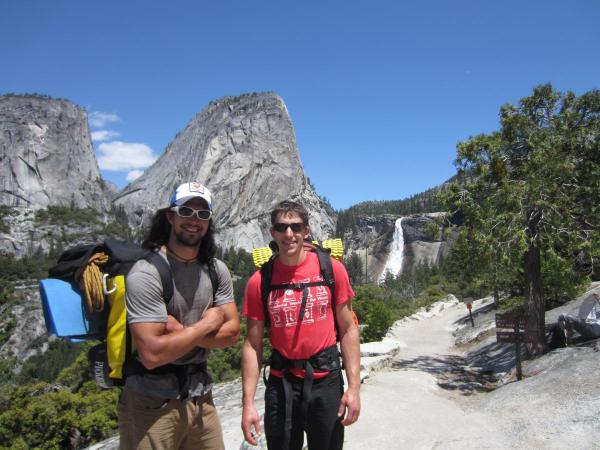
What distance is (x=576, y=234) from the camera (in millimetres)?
9062

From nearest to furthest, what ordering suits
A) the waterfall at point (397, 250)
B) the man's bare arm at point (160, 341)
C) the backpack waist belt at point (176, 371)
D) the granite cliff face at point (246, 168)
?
the man's bare arm at point (160, 341) < the backpack waist belt at point (176, 371) < the waterfall at point (397, 250) < the granite cliff face at point (246, 168)

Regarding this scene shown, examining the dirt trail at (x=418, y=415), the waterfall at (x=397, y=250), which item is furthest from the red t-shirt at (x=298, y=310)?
the waterfall at (x=397, y=250)

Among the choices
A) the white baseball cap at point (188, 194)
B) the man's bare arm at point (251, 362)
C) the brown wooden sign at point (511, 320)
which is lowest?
the brown wooden sign at point (511, 320)

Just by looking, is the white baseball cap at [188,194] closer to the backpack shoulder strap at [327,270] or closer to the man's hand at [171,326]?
the man's hand at [171,326]

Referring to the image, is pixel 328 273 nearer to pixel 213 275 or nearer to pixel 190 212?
pixel 213 275

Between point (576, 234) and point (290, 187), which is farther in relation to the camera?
point (290, 187)

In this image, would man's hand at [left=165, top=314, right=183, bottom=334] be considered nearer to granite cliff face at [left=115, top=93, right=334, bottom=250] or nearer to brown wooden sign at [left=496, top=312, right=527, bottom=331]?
brown wooden sign at [left=496, top=312, right=527, bottom=331]

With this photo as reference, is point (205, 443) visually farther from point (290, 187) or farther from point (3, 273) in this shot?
point (290, 187)

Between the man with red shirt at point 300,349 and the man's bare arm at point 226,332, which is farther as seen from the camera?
the man with red shirt at point 300,349

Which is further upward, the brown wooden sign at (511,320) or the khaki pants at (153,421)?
the khaki pants at (153,421)

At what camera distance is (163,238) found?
2629 mm

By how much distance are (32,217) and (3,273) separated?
133ft

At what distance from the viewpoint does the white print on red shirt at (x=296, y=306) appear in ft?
9.13

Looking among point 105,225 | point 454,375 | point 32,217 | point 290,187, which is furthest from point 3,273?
point 454,375
